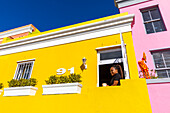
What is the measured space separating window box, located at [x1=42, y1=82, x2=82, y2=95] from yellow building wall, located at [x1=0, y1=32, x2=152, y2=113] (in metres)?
0.14

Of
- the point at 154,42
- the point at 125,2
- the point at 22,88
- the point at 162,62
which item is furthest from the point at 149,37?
the point at 22,88

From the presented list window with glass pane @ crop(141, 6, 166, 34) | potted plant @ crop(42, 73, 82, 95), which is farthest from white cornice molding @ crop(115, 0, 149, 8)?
potted plant @ crop(42, 73, 82, 95)

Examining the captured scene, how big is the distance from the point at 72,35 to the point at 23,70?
3288 mm

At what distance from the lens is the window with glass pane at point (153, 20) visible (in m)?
6.03

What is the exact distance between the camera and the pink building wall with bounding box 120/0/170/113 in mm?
3592

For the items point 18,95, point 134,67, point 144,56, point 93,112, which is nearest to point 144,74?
point 144,56

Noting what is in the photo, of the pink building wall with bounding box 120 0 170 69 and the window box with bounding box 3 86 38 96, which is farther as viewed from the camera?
the pink building wall with bounding box 120 0 170 69

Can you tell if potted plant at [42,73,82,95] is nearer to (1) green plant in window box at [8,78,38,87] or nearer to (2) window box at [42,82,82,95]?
(2) window box at [42,82,82,95]

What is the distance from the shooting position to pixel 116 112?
2.89 meters

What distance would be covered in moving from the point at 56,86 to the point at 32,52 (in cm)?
302

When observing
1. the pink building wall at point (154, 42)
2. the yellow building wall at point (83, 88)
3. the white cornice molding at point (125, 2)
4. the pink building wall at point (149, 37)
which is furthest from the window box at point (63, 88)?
the white cornice molding at point (125, 2)

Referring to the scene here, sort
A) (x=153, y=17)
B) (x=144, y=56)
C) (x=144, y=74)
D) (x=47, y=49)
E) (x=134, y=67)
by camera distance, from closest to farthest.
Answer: (x=134, y=67)
(x=144, y=74)
(x=144, y=56)
(x=47, y=49)
(x=153, y=17)

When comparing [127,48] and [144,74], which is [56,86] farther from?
[144,74]

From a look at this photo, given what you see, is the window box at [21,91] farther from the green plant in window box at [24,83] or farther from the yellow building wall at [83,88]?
the green plant in window box at [24,83]
